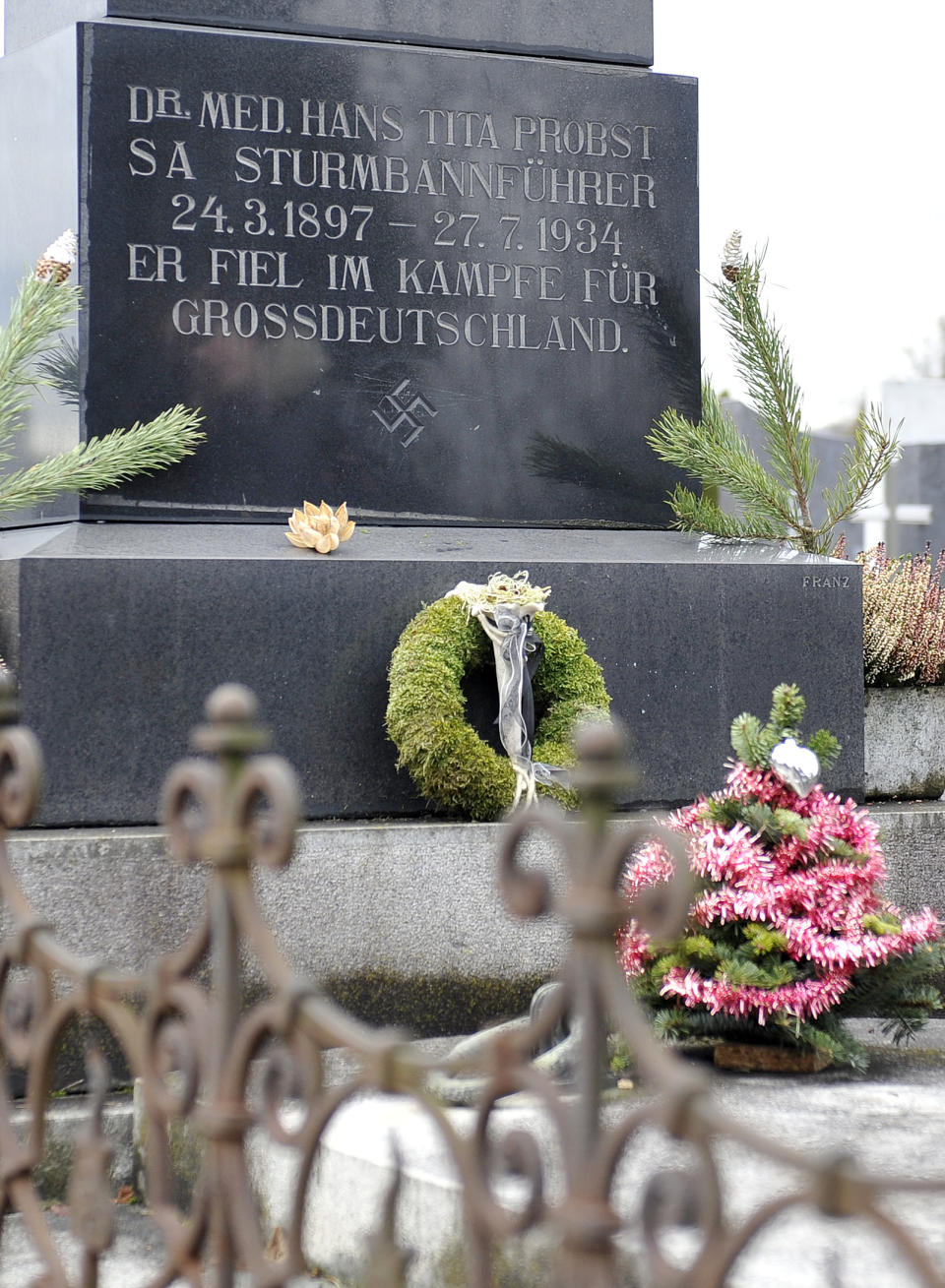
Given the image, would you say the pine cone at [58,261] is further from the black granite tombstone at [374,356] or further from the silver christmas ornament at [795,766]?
the silver christmas ornament at [795,766]

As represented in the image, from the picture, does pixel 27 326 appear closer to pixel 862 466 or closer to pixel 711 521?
pixel 711 521

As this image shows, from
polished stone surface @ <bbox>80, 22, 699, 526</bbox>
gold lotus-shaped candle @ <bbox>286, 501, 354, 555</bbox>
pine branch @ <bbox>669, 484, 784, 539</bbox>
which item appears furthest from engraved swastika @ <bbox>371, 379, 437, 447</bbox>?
pine branch @ <bbox>669, 484, 784, 539</bbox>

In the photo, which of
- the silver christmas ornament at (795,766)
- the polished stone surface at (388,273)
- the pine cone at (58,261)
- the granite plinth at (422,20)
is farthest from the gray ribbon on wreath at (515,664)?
the granite plinth at (422,20)

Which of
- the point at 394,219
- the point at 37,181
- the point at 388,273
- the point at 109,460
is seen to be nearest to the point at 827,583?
the point at 388,273

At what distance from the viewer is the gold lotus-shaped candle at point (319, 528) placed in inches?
189

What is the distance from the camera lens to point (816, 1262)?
7.53ft

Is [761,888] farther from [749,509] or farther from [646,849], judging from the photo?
[749,509]

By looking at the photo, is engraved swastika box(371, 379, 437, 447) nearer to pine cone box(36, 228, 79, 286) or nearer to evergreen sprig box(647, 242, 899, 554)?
evergreen sprig box(647, 242, 899, 554)

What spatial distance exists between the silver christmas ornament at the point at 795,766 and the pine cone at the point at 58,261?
2797 mm

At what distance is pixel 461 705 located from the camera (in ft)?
14.9

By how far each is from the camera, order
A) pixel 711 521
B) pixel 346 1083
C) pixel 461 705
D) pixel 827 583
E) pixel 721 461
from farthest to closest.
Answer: pixel 711 521, pixel 721 461, pixel 827 583, pixel 461 705, pixel 346 1083

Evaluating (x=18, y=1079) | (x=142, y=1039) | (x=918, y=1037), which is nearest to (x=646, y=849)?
(x=918, y=1037)

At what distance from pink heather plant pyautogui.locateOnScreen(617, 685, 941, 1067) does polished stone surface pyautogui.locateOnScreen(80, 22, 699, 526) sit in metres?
2.05

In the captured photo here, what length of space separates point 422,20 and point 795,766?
335cm
